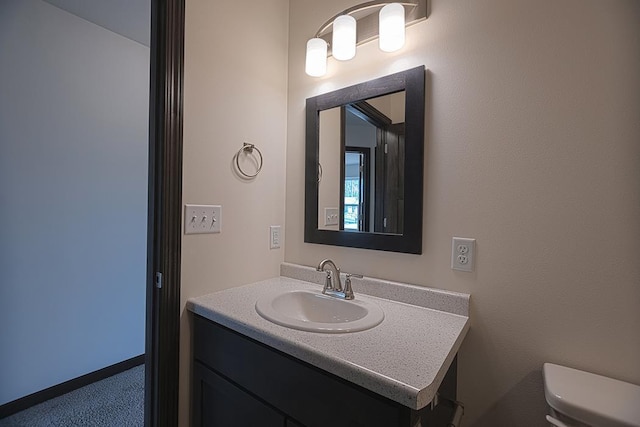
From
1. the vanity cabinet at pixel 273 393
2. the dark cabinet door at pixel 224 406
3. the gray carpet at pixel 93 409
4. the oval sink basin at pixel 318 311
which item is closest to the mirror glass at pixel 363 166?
the oval sink basin at pixel 318 311

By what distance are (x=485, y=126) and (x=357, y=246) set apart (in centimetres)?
69

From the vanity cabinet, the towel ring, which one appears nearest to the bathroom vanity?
the vanity cabinet

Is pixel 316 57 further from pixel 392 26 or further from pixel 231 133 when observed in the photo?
pixel 231 133

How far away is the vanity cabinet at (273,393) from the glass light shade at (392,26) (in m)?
1.20

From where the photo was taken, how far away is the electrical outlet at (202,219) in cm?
114

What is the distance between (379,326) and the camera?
92 centimetres

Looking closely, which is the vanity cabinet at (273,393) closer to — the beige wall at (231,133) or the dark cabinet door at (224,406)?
the dark cabinet door at (224,406)

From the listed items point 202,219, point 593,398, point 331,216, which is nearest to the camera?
point 593,398

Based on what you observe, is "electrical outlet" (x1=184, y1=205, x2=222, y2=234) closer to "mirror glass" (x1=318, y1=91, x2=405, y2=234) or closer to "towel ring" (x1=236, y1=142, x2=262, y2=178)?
"towel ring" (x1=236, y1=142, x2=262, y2=178)

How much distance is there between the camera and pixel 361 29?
126cm

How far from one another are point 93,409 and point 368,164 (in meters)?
2.13

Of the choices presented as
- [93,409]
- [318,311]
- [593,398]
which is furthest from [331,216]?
[93,409]

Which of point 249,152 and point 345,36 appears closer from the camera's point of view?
point 345,36

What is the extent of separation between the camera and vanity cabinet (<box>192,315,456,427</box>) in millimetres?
682
